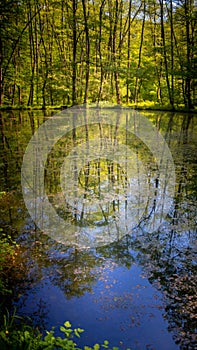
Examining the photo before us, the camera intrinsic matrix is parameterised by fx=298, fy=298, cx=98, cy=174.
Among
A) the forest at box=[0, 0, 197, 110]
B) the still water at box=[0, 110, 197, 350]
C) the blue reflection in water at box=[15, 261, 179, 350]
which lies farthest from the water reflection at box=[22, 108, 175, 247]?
the forest at box=[0, 0, 197, 110]

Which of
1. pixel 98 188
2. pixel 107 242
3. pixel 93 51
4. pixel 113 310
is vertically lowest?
pixel 113 310

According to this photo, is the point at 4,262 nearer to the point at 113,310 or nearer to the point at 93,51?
the point at 113,310

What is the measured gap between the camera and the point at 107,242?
322 centimetres

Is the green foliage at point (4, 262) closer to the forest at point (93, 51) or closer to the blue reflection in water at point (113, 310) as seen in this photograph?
the blue reflection in water at point (113, 310)

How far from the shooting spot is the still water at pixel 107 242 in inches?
83.0

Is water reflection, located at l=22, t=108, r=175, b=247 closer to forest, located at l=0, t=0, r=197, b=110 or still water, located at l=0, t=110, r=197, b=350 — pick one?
still water, located at l=0, t=110, r=197, b=350

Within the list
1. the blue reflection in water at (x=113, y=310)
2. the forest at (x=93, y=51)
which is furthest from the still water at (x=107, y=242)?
the forest at (x=93, y=51)

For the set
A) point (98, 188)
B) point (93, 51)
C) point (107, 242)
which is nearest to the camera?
point (107, 242)

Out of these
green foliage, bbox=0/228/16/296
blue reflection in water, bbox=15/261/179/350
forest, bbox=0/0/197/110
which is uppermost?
forest, bbox=0/0/197/110

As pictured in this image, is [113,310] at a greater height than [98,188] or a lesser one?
lesser

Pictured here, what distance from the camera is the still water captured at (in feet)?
6.92

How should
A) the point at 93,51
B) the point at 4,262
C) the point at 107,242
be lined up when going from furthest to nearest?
the point at 93,51
the point at 107,242
the point at 4,262

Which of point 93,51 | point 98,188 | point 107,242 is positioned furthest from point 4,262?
point 93,51

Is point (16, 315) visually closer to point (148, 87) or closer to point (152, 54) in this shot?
Answer: point (152, 54)
